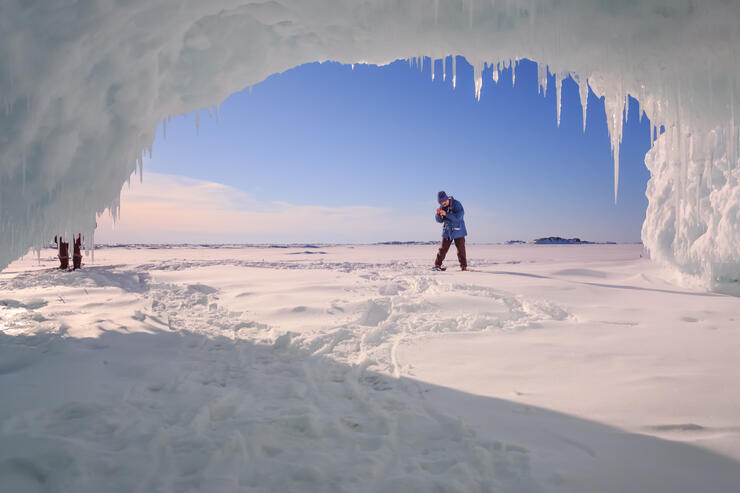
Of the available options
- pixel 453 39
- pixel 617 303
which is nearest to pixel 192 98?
pixel 453 39

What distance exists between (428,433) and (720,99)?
386 cm

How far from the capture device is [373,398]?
7.32 ft

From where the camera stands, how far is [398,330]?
3.79m

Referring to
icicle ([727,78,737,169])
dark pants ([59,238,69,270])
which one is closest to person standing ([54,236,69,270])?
dark pants ([59,238,69,270])

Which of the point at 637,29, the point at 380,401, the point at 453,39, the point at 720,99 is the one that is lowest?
the point at 380,401

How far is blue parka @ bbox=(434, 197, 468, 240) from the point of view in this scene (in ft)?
28.7

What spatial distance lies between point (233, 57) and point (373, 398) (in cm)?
369

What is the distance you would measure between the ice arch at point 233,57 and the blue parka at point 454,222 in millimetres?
4836

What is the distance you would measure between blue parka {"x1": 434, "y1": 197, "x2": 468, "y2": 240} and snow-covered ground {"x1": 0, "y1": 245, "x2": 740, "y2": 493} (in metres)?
4.24

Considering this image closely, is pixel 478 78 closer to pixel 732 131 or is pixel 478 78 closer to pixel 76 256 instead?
pixel 732 131

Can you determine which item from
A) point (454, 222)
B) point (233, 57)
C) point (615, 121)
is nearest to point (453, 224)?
point (454, 222)

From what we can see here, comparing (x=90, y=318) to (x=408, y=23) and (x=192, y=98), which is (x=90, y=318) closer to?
(x=192, y=98)

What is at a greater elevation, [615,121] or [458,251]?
[615,121]

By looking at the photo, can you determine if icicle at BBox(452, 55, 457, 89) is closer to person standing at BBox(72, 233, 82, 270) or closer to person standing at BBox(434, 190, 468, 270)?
person standing at BBox(434, 190, 468, 270)
